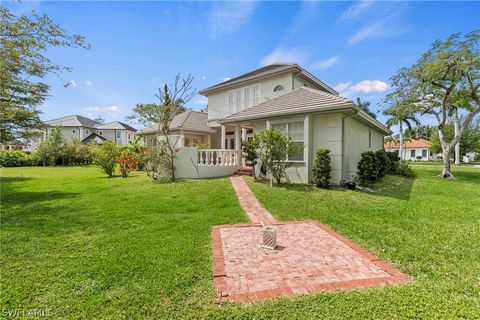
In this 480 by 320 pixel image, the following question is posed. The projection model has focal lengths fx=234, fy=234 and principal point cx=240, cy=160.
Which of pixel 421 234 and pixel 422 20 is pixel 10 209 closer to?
pixel 421 234

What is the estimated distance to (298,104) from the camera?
1066cm

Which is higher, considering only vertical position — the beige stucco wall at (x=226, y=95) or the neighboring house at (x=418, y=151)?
the beige stucco wall at (x=226, y=95)

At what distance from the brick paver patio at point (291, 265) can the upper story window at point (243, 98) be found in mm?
13671

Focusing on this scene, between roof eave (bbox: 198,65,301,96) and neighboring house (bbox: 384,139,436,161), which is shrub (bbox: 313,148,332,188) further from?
neighboring house (bbox: 384,139,436,161)

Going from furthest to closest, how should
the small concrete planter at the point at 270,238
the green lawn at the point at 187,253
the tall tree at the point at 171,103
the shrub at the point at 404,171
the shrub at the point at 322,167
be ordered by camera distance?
the shrub at the point at 404,171, the tall tree at the point at 171,103, the shrub at the point at 322,167, the small concrete planter at the point at 270,238, the green lawn at the point at 187,253

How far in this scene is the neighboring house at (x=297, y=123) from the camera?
10.0 metres

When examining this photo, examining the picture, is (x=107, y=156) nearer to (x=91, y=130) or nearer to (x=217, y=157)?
(x=217, y=157)

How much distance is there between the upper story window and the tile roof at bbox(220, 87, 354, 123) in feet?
16.8

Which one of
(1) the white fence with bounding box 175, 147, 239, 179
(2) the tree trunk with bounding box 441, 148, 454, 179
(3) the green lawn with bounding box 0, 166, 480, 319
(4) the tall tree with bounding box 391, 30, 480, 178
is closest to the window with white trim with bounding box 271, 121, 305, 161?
(3) the green lawn with bounding box 0, 166, 480, 319

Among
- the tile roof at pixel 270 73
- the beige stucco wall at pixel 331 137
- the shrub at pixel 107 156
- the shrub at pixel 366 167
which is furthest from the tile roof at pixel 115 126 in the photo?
the shrub at pixel 366 167

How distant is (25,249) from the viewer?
14.3 feet

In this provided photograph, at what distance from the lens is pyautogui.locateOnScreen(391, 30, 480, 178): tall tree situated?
43.8 ft

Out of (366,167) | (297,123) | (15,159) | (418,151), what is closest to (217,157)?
(297,123)

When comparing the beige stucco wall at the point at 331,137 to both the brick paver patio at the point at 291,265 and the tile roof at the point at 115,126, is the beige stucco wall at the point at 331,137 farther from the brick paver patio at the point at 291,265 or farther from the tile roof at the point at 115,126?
the tile roof at the point at 115,126
